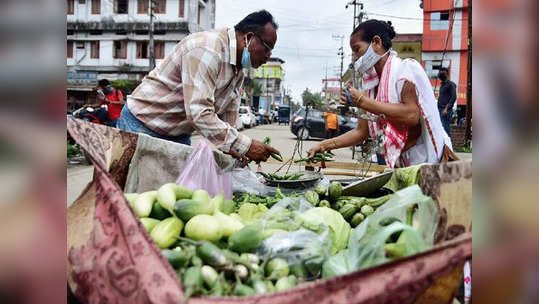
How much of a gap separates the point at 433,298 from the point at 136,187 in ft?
5.25

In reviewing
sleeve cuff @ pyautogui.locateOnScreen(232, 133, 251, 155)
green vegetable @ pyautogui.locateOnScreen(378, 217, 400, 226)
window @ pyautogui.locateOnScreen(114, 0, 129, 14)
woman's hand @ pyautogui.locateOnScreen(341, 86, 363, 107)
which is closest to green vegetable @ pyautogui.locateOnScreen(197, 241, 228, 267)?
green vegetable @ pyautogui.locateOnScreen(378, 217, 400, 226)

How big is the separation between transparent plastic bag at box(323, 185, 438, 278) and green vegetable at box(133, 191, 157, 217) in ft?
2.35

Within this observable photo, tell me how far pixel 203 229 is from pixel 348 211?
755 mm

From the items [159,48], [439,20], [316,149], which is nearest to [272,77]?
[159,48]

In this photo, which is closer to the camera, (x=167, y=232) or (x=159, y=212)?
(x=167, y=232)

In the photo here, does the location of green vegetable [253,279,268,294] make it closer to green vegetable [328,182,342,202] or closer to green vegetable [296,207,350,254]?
green vegetable [296,207,350,254]

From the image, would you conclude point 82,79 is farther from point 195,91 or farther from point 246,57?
point 195,91

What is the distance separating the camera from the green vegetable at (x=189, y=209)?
4.87ft

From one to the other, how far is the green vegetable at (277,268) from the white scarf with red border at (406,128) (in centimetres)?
161

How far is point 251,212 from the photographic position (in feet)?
6.14
